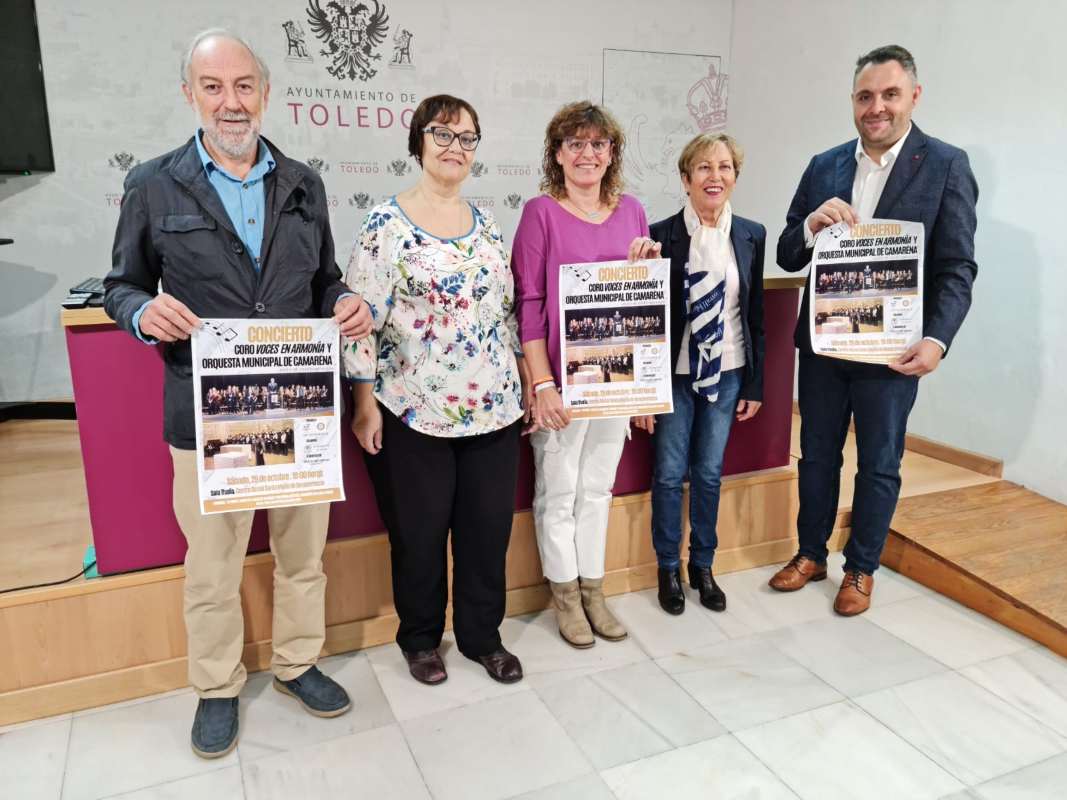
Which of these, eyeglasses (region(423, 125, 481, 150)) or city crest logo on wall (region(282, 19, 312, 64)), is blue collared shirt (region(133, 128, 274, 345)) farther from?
city crest logo on wall (region(282, 19, 312, 64))

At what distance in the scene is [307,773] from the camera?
176 centimetres

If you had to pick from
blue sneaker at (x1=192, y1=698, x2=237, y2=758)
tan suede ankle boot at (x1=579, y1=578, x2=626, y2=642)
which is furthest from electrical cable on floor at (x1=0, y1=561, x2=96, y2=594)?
tan suede ankle boot at (x1=579, y1=578, x2=626, y2=642)

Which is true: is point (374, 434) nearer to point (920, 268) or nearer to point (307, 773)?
point (307, 773)

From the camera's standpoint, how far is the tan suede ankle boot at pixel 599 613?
234 centimetres

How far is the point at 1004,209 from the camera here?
3.08 metres

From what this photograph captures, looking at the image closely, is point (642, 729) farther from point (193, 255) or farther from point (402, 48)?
point (402, 48)

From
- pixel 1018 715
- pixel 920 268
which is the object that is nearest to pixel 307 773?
pixel 1018 715

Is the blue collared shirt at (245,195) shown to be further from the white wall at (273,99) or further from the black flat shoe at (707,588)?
the white wall at (273,99)

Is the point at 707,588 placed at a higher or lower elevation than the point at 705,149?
lower

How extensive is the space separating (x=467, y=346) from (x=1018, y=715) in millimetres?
1774

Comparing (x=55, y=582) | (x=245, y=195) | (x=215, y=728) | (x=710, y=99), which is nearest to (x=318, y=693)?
(x=215, y=728)

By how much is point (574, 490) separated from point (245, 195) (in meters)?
1.18

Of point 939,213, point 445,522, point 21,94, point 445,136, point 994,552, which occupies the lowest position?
point 994,552

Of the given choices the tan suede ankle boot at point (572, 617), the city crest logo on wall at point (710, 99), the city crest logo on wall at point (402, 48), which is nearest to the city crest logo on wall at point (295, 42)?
the city crest logo on wall at point (402, 48)
